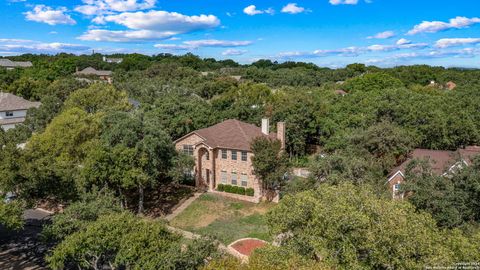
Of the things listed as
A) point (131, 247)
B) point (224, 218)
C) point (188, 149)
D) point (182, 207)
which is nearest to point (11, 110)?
point (188, 149)

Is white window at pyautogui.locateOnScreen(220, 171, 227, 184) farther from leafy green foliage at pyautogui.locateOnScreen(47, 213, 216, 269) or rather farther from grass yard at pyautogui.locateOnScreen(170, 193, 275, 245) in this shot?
leafy green foliage at pyautogui.locateOnScreen(47, 213, 216, 269)

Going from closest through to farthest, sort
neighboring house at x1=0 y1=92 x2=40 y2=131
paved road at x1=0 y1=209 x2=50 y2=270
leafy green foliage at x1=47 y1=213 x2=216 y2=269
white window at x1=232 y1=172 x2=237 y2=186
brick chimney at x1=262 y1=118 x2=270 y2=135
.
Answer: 1. leafy green foliage at x1=47 y1=213 x2=216 y2=269
2. paved road at x1=0 y1=209 x2=50 y2=270
3. white window at x1=232 y1=172 x2=237 y2=186
4. brick chimney at x1=262 y1=118 x2=270 y2=135
5. neighboring house at x1=0 y1=92 x2=40 y2=131

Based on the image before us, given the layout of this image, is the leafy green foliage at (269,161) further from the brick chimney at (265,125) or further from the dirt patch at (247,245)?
the dirt patch at (247,245)

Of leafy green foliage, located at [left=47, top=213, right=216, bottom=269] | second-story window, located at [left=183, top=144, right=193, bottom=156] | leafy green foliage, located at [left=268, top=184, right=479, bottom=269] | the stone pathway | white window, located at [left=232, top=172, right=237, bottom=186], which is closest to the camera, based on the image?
leafy green foliage, located at [left=268, top=184, right=479, bottom=269]

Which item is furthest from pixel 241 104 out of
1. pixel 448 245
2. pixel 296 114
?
pixel 448 245

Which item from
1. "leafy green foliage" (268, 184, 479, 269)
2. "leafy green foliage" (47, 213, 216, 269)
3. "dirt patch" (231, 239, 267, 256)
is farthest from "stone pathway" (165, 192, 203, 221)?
"leafy green foliage" (268, 184, 479, 269)

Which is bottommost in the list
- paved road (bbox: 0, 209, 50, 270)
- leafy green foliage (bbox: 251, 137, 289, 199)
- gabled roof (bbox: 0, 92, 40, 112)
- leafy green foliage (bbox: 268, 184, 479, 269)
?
paved road (bbox: 0, 209, 50, 270)
